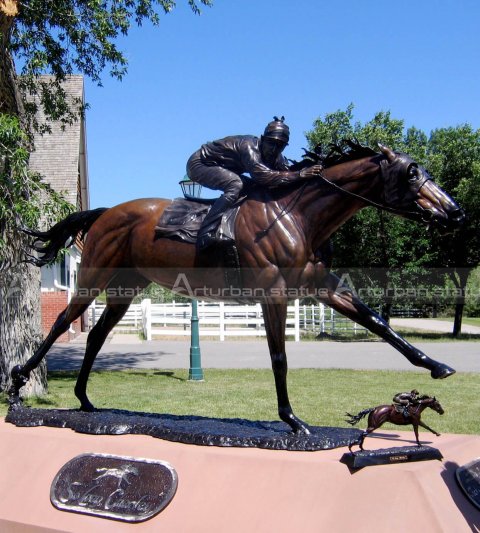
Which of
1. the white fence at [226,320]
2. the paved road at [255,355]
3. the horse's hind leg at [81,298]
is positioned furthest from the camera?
the white fence at [226,320]

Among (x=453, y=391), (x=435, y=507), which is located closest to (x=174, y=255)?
(x=435, y=507)

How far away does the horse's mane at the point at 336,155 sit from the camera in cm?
447

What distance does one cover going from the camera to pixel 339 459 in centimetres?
381

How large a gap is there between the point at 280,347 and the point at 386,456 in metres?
1.12

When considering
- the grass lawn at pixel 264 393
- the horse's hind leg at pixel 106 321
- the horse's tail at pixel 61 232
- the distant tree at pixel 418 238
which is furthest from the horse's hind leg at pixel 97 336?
the distant tree at pixel 418 238

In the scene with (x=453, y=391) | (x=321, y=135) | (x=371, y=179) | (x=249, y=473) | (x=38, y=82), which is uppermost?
(x=321, y=135)

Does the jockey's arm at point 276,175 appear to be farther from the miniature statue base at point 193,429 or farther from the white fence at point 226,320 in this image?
the white fence at point 226,320

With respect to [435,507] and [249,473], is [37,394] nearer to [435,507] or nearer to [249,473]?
[249,473]

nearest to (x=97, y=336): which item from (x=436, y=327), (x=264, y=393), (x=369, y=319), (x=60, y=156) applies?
(x=369, y=319)

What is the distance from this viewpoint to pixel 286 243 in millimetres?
4465

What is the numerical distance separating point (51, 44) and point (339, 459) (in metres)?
10.8

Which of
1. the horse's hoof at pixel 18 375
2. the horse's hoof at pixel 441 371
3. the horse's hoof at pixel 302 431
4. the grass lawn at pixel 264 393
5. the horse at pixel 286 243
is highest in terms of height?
the horse at pixel 286 243

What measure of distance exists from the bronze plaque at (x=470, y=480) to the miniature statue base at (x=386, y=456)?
156mm

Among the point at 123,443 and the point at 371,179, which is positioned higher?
the point at 371,179
